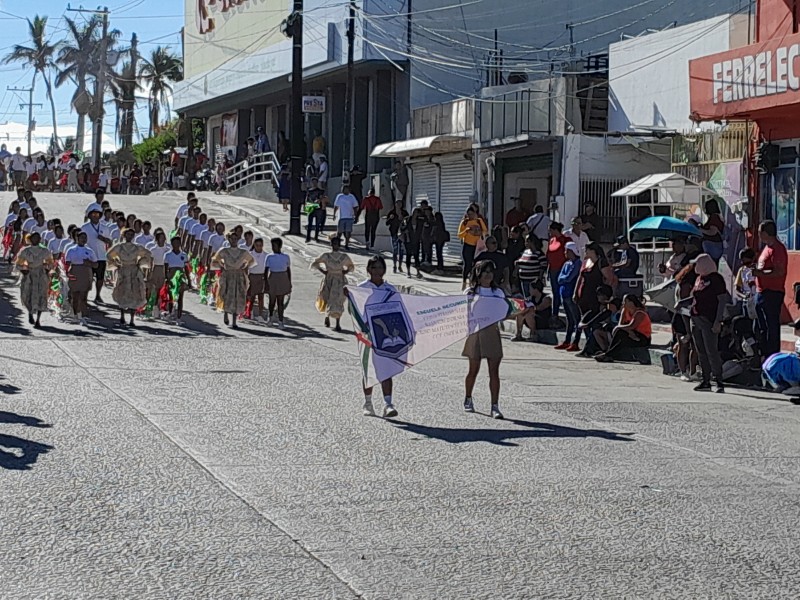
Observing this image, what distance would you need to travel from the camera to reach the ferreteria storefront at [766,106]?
2039cm

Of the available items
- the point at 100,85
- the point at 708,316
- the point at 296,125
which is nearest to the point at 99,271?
the point at 296,125

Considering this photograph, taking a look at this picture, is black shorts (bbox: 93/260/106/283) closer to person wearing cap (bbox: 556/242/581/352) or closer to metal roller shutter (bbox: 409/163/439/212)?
person wearing cap (bbox: 556/242/581/352)

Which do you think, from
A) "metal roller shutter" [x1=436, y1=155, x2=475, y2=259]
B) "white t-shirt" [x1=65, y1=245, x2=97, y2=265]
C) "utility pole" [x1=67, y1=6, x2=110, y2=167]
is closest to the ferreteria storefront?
"white t-shirt" [x1=65, y1=245, x2=97, y2=265]

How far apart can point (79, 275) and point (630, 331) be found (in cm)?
903

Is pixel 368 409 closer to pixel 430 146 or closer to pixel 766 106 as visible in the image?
pixel 766 106

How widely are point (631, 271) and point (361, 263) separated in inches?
432

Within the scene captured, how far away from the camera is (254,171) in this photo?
159ft

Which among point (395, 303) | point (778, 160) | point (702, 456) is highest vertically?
point (778, 160)

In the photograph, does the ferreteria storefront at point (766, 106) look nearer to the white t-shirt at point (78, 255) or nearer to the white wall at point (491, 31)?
the white t-shirt at point (78, 255)

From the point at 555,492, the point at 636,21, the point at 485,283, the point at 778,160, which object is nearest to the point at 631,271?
the point at 778,160

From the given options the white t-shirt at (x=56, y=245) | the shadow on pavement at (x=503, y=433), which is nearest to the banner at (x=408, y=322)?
the shadow on pavement at (x=503, y=433)

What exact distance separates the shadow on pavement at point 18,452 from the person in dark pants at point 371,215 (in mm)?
22537

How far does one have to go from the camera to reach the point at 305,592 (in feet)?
21.0

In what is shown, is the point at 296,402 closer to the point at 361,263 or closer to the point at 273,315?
the point at 273,315
